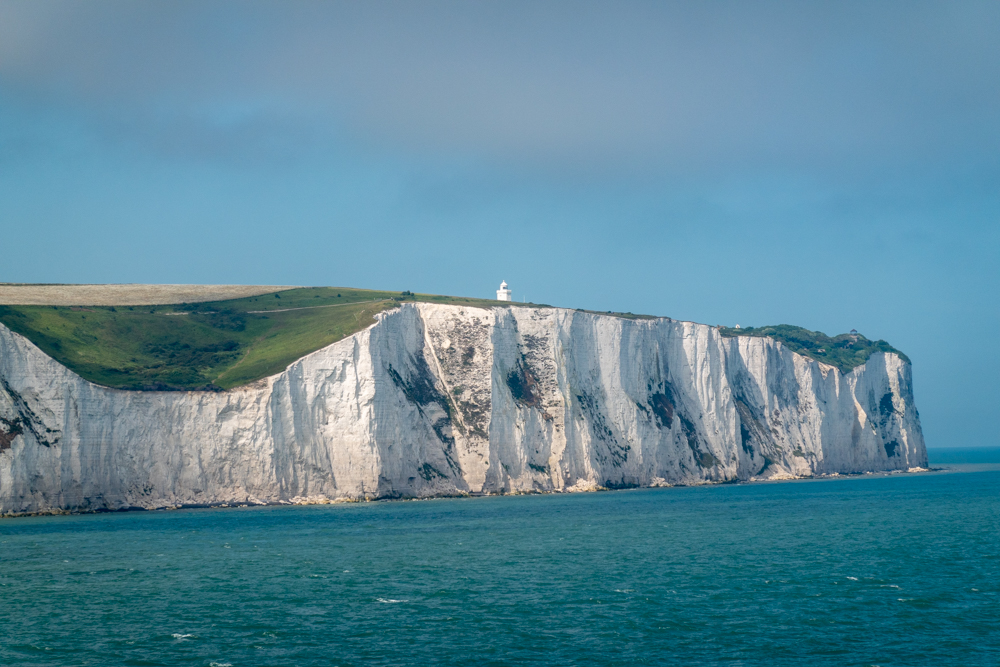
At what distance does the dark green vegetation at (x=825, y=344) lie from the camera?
123 meters

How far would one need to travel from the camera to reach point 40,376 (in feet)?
212

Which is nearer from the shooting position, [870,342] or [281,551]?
[281,551]

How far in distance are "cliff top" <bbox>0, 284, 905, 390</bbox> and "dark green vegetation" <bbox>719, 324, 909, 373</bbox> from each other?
3218 centimetres

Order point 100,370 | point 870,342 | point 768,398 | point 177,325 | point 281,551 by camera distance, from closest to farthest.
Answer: point 281,551
point 100,370
point 177,325
point 768,398
point 870,342

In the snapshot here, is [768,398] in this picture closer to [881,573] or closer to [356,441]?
[356,441]

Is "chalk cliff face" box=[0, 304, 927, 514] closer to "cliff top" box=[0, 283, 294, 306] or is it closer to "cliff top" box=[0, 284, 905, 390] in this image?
"cliff top" box=[0, 284, 905, 390]

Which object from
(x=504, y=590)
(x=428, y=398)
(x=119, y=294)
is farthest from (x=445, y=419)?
(x=504, y=590)

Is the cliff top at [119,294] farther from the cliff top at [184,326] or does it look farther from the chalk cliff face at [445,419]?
the chalk cliff face at [445,419]

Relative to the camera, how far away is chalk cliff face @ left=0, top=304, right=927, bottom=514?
212ft

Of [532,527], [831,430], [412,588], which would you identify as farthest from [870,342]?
[412,588]

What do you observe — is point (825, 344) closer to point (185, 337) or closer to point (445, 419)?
point (445, 419)

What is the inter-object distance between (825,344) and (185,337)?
8945cm

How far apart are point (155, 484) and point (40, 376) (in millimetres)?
10420

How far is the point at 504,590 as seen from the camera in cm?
3288
